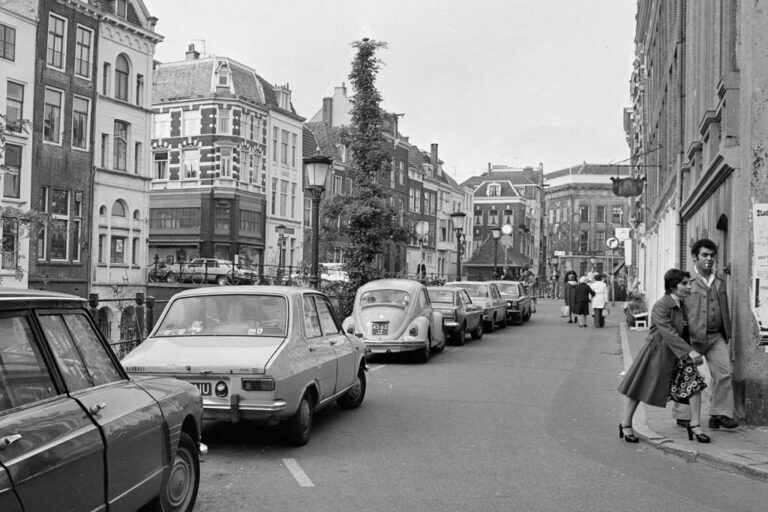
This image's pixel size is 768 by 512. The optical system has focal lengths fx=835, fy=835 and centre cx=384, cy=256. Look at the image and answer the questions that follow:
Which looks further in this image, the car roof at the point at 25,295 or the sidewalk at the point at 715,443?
the sidewalk at the point at 715,443

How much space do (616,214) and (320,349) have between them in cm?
10481

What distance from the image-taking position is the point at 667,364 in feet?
27.1

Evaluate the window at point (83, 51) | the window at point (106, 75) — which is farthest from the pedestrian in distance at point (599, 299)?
the window at point (106, 75)

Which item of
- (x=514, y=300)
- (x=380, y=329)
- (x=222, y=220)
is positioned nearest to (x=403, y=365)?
(x=380, y=329)

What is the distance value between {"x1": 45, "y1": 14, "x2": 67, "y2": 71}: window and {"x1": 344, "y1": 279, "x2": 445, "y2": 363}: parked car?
2666 centimetres

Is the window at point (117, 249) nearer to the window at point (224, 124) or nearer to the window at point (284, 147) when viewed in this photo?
the window at point (224, 124)

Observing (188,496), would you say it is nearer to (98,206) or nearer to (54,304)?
(54,304)

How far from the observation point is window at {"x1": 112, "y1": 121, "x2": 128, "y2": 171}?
139 ft

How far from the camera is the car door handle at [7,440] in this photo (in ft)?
11.1

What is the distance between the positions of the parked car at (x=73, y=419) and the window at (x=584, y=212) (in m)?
110

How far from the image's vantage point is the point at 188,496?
564 centimetres

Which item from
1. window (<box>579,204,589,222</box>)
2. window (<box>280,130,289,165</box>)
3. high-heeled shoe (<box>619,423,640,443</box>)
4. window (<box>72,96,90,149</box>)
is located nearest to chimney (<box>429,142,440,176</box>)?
window (<box>579,204,589,222</box>)

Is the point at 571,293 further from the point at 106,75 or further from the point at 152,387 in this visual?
the point at 152,387

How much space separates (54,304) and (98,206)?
38.5 metres
